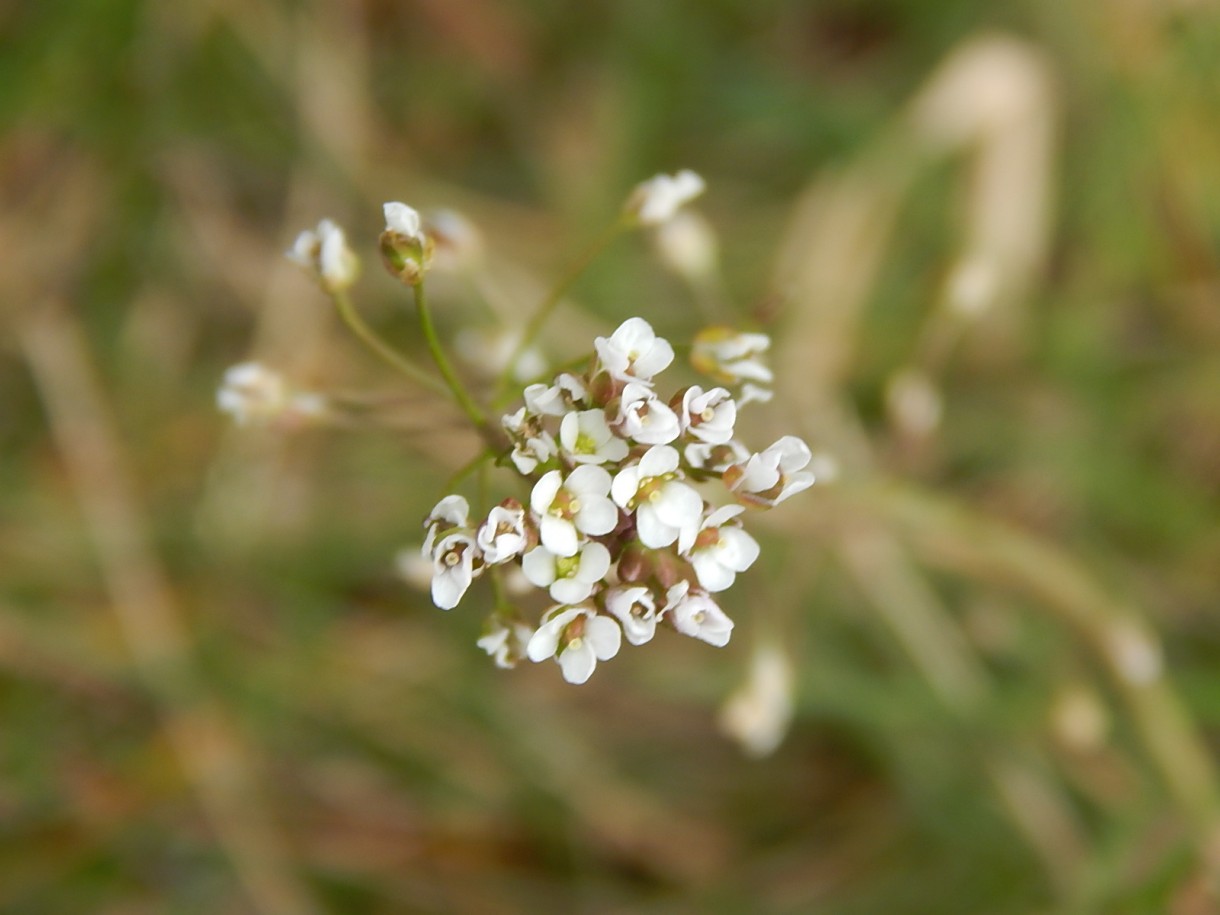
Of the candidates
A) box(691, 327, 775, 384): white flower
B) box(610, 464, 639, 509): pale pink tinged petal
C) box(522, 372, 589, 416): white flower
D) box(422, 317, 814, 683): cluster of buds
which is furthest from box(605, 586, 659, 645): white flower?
box(691, 327, 775, 384): white flower

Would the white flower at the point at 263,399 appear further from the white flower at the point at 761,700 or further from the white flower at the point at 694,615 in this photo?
the white flower at the point at 761,700

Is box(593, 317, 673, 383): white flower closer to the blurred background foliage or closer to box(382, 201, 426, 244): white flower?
box(382, 201, 426, 244): white flower

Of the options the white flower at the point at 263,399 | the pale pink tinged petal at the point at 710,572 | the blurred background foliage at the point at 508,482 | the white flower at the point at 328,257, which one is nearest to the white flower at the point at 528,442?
the pale pink tinged petal at the point at 710,572

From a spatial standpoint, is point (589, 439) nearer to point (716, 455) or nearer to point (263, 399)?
point (716, 455)

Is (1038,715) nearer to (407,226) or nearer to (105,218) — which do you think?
(407,226)

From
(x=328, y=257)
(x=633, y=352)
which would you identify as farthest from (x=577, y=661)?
(x=328, y=257)

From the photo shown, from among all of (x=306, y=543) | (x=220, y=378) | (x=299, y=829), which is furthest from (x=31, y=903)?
(x=220, y=378)

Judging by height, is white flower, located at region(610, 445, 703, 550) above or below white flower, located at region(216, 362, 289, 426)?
below

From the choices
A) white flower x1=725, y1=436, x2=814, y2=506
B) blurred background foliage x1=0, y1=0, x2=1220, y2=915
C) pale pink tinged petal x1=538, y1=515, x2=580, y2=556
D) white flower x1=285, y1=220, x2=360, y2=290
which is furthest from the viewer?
blurred background foliage x1=0, y1=0, x2=1220, y2=915
